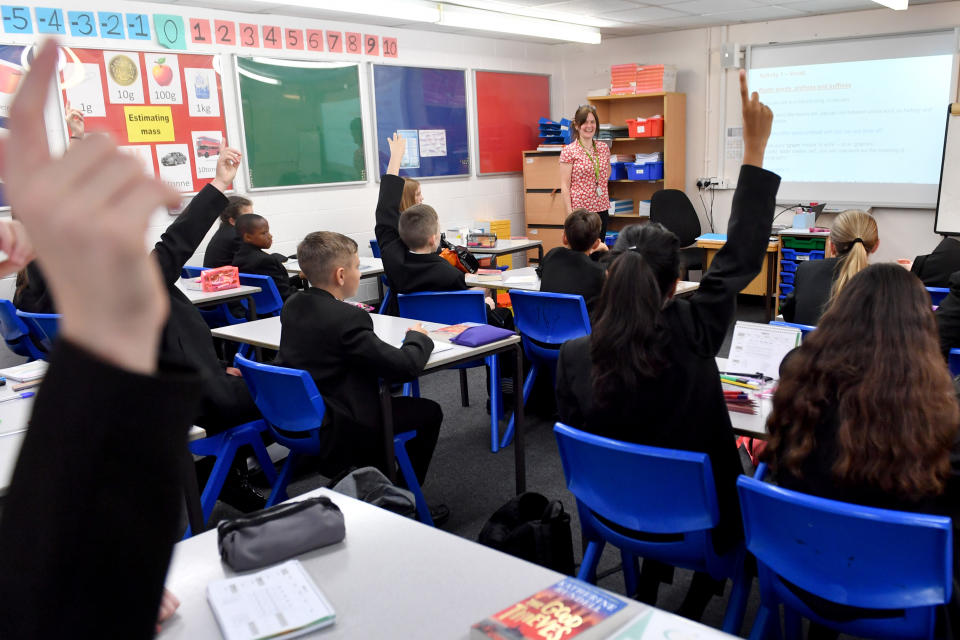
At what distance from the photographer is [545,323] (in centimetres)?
391

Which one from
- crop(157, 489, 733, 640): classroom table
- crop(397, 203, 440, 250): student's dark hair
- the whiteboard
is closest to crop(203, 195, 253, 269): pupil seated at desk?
crop(397, 203, 440, 250): student's dark hair

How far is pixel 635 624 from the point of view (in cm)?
111

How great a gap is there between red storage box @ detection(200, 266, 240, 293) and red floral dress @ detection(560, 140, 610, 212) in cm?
335

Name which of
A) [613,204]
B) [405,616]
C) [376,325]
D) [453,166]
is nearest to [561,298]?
[376,325]

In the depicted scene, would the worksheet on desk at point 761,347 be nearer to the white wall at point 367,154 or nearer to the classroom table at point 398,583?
the classroom table at point 398,583

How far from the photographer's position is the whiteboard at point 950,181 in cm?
600

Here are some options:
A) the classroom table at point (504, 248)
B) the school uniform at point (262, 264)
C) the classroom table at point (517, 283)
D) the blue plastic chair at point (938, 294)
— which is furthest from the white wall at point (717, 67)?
the school uniform at point (262, 264)

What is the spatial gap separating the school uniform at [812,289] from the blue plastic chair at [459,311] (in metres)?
1.49

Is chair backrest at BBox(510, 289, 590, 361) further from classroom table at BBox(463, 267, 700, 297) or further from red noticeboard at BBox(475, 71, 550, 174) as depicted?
red noticeboard at BBox(475, 71, 550, 174)

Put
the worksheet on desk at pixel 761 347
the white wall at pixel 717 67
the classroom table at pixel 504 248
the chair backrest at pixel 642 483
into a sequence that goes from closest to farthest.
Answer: the chair backrest at pixel 642 483, the worksheet on desk at pixel 761 347, the classroom table at pixel 504 248, the white wall at pixel 717 67

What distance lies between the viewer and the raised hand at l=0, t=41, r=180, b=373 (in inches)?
13.4

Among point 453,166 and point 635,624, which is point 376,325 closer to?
point 635,624

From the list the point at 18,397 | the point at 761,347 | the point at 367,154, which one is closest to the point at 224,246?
the point at 367,154

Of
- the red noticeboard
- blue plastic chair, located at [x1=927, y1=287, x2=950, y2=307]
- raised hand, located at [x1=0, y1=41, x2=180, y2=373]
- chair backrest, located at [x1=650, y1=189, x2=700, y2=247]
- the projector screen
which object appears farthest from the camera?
the red noticeboard
